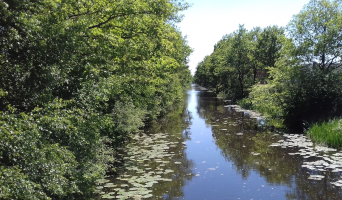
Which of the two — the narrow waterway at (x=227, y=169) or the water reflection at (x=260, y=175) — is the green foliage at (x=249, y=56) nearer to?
the narrow waterway at (x=227, y=169)

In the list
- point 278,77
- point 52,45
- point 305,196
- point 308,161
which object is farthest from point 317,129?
point 52,45

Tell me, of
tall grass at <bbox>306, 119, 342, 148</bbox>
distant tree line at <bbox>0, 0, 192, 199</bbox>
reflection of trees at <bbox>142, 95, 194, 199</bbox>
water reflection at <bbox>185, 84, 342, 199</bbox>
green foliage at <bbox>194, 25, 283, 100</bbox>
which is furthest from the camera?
green foliage at <bbox>194, 25, 283, 100</bbox>

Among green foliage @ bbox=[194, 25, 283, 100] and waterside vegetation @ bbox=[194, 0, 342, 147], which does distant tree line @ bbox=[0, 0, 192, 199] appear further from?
green foliage @ bbox=[194, 25, 283, 100]

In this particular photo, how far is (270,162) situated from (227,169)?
1.97 meters

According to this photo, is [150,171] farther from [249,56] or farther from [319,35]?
[249,56]

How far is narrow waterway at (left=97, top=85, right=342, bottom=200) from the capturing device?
7.93 m

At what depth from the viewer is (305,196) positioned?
7.57m

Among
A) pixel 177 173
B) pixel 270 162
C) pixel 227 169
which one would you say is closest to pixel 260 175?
pixel 227 169

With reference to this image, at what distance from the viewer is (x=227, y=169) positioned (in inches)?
400

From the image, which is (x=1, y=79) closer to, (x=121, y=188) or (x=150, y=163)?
(x=121, y=188)

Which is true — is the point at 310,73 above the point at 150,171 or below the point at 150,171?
above

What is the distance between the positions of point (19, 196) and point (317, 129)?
13848 millimetres

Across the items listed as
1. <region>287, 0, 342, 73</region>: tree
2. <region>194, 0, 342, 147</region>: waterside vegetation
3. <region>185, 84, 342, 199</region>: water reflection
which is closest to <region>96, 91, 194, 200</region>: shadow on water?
<region>185, 84, 342, 199</region>: water reflection

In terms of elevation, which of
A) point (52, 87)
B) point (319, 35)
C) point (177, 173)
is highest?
point (319, 35)
